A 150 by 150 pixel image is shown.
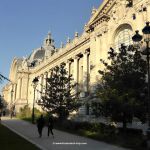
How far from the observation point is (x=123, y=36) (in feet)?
136

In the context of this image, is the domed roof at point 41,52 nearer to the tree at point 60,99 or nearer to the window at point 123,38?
the tree at point 60,99

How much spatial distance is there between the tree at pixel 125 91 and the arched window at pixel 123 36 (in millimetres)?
12785

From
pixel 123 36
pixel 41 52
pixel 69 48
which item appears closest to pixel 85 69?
pixel 69 48

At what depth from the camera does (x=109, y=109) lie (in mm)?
25188

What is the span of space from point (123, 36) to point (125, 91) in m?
17.8

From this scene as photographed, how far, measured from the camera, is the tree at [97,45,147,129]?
24109 millimetres

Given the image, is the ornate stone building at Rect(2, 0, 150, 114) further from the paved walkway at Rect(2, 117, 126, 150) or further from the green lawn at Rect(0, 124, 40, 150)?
the green lawn at Rect(0, 124, 40, 150)

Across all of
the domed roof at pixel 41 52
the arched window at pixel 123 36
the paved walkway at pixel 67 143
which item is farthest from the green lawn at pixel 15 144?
the domed roof at pixel 41 52

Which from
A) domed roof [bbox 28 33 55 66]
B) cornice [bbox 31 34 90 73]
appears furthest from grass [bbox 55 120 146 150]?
domed roof [bbox 28 33 55 66]

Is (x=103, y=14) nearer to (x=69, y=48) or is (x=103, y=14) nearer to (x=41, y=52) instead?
(x=69, y=48)

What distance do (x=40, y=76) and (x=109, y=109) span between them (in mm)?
→ 62388

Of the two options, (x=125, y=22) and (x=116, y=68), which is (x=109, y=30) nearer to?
(x=125, y=22)

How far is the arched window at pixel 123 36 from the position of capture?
132 ft

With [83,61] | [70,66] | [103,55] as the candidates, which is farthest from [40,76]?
[103,55]
